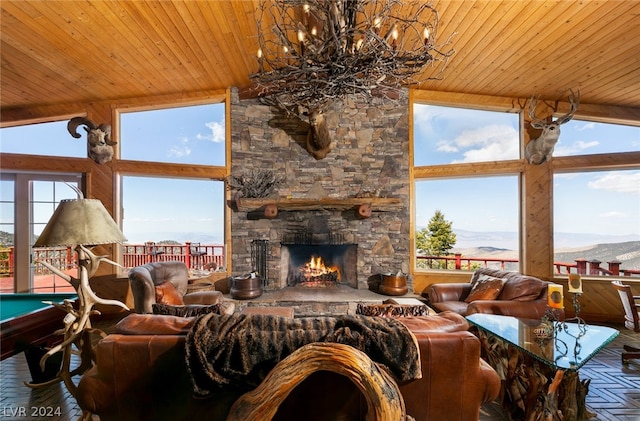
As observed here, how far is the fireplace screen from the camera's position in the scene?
4914mm

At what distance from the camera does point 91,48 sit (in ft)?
10.5

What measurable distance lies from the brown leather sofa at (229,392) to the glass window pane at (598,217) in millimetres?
4113

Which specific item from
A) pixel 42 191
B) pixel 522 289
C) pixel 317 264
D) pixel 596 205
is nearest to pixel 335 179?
pixel 317 264

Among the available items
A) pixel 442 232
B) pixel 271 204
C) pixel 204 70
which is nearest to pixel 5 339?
pixel 271 204

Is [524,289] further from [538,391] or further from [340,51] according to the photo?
[340,51]

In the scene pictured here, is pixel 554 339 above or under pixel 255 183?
under

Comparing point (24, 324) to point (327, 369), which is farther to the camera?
point (24, 324)

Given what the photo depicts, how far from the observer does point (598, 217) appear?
14.3 feet

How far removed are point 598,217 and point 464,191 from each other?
1919mm

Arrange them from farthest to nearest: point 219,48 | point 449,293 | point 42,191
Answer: point 42,191 → point 449,293 → point 219,48

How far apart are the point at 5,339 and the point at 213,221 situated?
3.05m

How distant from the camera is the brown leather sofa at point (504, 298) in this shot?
3.00 m

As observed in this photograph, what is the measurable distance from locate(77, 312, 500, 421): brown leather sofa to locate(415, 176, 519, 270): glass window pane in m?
3.53

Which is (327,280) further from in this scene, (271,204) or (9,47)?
(9,47)
